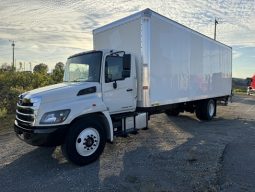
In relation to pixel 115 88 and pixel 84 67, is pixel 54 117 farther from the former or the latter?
pixel 115 88

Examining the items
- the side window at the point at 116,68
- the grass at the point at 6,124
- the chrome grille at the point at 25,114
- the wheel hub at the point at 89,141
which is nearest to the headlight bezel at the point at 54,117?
the chrome grille at the point at 25,114

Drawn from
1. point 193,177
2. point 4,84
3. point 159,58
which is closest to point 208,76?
point 159,58

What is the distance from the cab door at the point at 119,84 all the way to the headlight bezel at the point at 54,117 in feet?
4.32

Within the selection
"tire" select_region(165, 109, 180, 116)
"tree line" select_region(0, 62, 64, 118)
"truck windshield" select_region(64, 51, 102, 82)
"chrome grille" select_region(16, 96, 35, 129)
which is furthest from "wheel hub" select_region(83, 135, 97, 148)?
"tree line" select_region(0, 62, 64, 118)

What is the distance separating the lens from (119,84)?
805 cm

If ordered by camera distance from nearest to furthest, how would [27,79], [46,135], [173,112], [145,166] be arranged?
1. [46,135]
2. [145,166]
3. [173,112]
4. [27,79]

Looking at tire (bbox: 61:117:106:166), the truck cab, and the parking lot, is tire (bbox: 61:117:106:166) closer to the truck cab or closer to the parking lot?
the truck cab

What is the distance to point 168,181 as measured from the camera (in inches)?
233

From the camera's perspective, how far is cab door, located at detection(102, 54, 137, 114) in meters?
7.68

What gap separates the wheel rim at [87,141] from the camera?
22.5 feet

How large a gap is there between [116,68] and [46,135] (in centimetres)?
253

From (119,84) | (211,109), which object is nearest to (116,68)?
(119,84)

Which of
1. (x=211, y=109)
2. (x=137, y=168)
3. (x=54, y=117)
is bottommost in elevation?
(x=137, y=168)

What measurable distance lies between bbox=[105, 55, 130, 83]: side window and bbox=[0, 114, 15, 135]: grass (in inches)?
203
